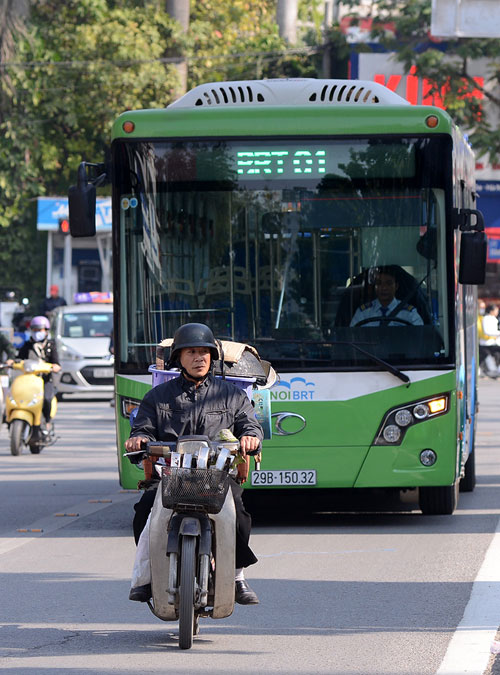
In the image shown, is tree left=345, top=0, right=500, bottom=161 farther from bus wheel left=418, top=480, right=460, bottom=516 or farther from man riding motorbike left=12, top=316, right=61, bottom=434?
bus wheel left=418, top=480, right=460, bottom=516

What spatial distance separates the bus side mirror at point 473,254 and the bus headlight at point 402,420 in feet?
2.89

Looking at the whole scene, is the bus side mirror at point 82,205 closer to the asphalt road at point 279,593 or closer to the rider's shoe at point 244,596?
the asphalt road at point 279,593

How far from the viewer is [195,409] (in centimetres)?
713

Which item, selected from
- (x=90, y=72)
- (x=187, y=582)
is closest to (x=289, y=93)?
(x=187, y=582)

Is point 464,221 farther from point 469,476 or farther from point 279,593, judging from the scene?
point 279,593

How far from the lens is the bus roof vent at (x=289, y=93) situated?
1196cm

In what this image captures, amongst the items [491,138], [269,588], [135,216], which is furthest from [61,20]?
[269,588]

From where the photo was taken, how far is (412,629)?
7.20m

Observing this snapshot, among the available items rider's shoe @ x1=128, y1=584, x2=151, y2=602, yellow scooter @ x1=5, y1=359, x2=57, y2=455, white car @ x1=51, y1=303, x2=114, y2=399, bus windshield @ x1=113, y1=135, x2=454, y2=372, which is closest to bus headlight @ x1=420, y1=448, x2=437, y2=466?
bus windshield @ x1=113, y1=135, x2=454, y2=372

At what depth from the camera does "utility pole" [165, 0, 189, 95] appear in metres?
37.6

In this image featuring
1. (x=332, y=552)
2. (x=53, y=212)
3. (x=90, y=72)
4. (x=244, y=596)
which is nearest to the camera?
(x=244, y=596)

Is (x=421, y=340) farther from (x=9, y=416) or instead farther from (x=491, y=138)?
(x=491, y=138)

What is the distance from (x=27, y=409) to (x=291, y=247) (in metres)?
7.61

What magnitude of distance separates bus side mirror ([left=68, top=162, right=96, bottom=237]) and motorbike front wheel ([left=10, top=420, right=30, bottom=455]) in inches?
285
